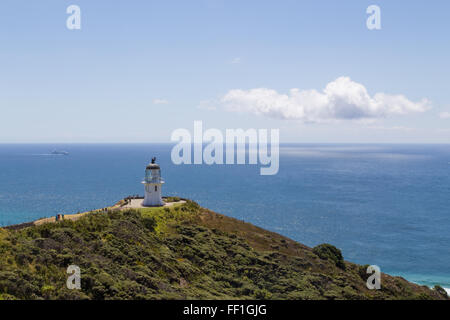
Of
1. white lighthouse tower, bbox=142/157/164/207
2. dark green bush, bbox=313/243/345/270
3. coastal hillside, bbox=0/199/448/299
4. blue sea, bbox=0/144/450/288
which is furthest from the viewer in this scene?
blue sea, bbox=0/144/450/288

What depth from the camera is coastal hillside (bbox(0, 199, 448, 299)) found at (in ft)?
54.6

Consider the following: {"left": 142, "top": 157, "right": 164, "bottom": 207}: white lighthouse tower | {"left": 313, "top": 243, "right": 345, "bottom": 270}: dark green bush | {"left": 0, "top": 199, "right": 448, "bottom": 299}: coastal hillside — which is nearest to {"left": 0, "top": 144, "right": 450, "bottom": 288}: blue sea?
{"left": 313, "top": 243, "right": 345, "bottom": 270}: dark green bush

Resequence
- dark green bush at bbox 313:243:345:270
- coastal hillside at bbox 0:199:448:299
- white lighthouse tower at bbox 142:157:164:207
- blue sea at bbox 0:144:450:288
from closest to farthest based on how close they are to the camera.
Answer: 1. coastal hillside at bbox 0:199:448:299
2. dark green bush at bbox 313:243:345:270
3. white lighthouse tower at bbox 142:157:164:207
4. blue sea at bbox 0:144:450:288

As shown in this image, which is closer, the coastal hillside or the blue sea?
the coastal hillside

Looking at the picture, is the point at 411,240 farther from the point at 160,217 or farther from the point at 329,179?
the point at 329,179

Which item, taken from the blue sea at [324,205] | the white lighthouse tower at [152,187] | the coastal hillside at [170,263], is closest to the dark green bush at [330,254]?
the coastal hillside at [170,263]

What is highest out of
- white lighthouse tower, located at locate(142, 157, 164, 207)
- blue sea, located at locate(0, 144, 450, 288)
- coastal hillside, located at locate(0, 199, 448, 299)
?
white lighthouse tower, located at locate(142, 157, 164, 207)

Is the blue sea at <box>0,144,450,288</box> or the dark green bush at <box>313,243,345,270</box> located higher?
the dark green bush at <box>313,243,345,270</box>

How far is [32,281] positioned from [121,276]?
438 cm

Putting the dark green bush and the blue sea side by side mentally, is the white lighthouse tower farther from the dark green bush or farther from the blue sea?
the blue sea

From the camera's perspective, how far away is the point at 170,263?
22734mm

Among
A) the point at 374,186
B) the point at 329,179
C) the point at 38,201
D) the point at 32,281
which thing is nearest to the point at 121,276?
the point at 32,281

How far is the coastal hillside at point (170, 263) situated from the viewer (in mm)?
16641

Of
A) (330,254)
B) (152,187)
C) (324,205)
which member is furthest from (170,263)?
(324,205)
